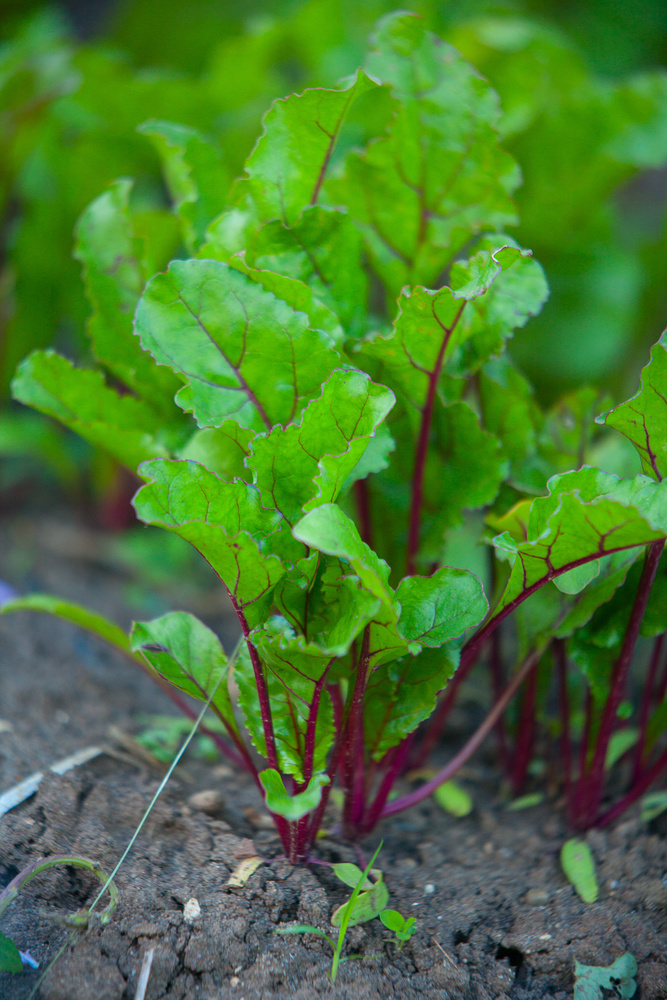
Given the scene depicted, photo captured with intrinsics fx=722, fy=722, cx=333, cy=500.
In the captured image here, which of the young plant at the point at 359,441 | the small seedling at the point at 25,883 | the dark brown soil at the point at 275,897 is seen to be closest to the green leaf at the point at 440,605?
the young plant at the point at 359,441

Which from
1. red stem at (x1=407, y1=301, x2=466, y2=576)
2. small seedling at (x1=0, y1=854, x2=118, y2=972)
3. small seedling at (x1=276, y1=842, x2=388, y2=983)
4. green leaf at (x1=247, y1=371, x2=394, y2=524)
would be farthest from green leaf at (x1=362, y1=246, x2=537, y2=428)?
small seedling at (x1=0, y1=854, x2=118, y2=972)

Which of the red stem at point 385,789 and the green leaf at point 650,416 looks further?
the red stem at point 385,789

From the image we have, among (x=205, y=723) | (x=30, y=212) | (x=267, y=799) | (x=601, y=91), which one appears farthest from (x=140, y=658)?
(x=601, y=91)

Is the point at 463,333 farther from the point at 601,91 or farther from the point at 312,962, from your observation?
the point at 601,91

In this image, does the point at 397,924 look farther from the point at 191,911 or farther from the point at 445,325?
the point at 445,325

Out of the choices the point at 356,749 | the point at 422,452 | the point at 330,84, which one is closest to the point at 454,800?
the point at 356,749

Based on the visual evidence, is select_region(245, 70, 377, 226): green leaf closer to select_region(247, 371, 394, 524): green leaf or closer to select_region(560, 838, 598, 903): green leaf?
select_region(247, 371, 394, 524): green leaf

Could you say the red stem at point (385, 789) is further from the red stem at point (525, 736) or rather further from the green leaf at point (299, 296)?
the green leaf at point (299, 296)
